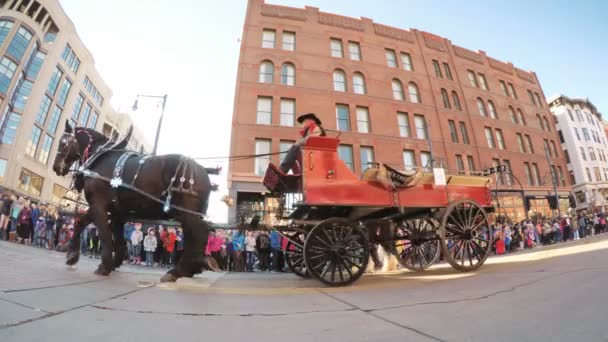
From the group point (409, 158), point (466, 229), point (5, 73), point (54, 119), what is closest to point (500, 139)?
point (409, 158)

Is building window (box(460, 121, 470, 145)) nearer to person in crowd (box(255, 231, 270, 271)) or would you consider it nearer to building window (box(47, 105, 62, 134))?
person in crowd (box(255, 231, 270, 271))

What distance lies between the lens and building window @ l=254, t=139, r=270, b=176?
17.5 meters

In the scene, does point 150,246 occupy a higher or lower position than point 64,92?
lower

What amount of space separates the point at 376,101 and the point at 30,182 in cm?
3712

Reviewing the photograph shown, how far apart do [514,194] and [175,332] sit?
98.8 ft

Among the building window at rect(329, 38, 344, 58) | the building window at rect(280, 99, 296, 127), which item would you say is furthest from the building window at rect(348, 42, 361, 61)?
the building window at rect(280, 99, 296, 127)

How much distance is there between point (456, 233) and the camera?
17.7ft

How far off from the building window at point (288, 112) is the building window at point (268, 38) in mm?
5146

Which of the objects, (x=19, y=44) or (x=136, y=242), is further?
(x=19, y=44)

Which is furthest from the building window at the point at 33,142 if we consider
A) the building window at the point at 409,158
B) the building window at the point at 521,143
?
the building window at the point at 521,143

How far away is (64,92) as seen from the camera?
3512cm

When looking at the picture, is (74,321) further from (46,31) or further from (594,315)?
(46,31)

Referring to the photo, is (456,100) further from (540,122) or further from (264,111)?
(264,111)

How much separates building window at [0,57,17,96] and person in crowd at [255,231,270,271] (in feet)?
111
